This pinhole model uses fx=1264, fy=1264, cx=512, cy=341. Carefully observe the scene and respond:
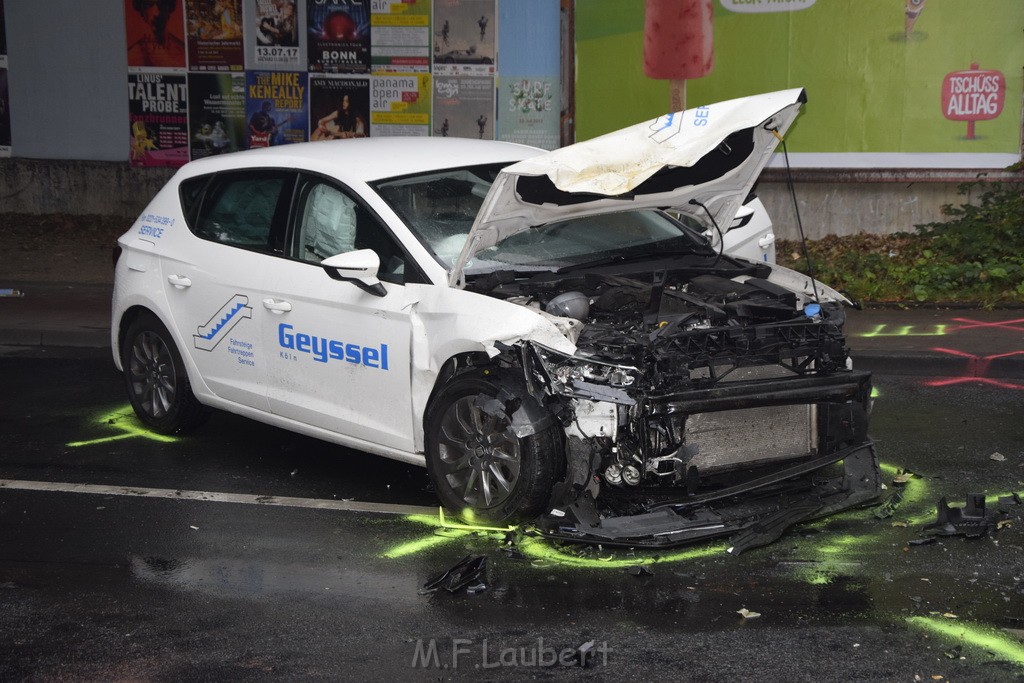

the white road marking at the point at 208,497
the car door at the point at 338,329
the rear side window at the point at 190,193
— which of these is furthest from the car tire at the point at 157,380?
the car door at the point at 338,329

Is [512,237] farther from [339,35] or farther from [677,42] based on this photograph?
[339,35]

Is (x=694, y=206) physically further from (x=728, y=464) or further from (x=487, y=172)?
(x=728, y=464)

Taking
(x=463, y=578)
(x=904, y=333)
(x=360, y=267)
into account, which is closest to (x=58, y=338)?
(x=360, y=267)

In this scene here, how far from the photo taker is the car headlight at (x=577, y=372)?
211 inches

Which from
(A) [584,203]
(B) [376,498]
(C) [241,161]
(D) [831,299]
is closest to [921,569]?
(D) [831,299]

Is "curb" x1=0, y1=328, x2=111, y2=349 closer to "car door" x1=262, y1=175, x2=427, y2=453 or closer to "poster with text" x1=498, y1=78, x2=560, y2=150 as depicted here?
"car door" x1=262, y1=175, x2=427, y2=453

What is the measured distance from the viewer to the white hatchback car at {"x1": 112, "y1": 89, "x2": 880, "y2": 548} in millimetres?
5457

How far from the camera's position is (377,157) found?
6730 millimetres

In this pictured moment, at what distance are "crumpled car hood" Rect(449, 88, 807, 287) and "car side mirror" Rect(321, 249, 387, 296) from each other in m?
0.40

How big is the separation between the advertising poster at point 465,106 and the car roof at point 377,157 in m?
6.48

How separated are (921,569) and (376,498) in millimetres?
2692

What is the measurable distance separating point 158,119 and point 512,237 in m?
9.63

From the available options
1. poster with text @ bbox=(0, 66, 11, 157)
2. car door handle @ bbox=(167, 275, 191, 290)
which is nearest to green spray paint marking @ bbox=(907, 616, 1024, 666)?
car door handle @ bbox=(167, 275, 191, 290)

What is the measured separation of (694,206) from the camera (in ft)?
22.1
